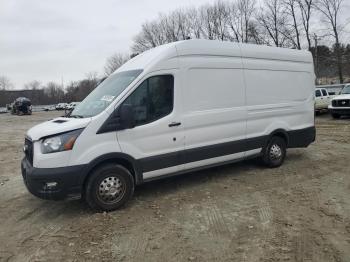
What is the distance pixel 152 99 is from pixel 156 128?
0.48 m

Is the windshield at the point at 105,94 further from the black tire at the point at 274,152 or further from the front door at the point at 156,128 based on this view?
the black tire at the point at 274,152

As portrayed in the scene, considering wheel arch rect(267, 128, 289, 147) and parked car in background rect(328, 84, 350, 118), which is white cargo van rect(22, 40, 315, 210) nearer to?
wheel arch rect(267, 128, 289, 147)

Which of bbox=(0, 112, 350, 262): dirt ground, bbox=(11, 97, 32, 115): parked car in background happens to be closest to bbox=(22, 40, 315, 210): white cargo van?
bbox=(0, 112, 350, 262): dirt ground

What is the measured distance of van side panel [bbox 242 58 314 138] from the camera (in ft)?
25.7

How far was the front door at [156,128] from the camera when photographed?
6.06 m

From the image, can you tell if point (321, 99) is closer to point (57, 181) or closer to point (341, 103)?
point (341, 103)

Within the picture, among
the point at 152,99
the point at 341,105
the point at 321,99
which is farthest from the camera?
the point at 321,99

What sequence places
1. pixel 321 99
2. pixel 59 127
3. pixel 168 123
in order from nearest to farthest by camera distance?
pixel 59 127
pixel 168 123
pixel 321 99

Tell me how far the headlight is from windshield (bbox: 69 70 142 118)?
54cm

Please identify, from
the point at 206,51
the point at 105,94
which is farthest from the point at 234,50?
the point at 105,94

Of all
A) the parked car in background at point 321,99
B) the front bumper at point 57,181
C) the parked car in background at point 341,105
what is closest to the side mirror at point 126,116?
the front bumper at point 57,181

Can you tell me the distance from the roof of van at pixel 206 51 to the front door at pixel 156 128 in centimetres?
35

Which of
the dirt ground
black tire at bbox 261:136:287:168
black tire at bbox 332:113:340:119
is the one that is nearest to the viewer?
the dirt ground

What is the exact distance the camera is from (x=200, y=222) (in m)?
5.31
